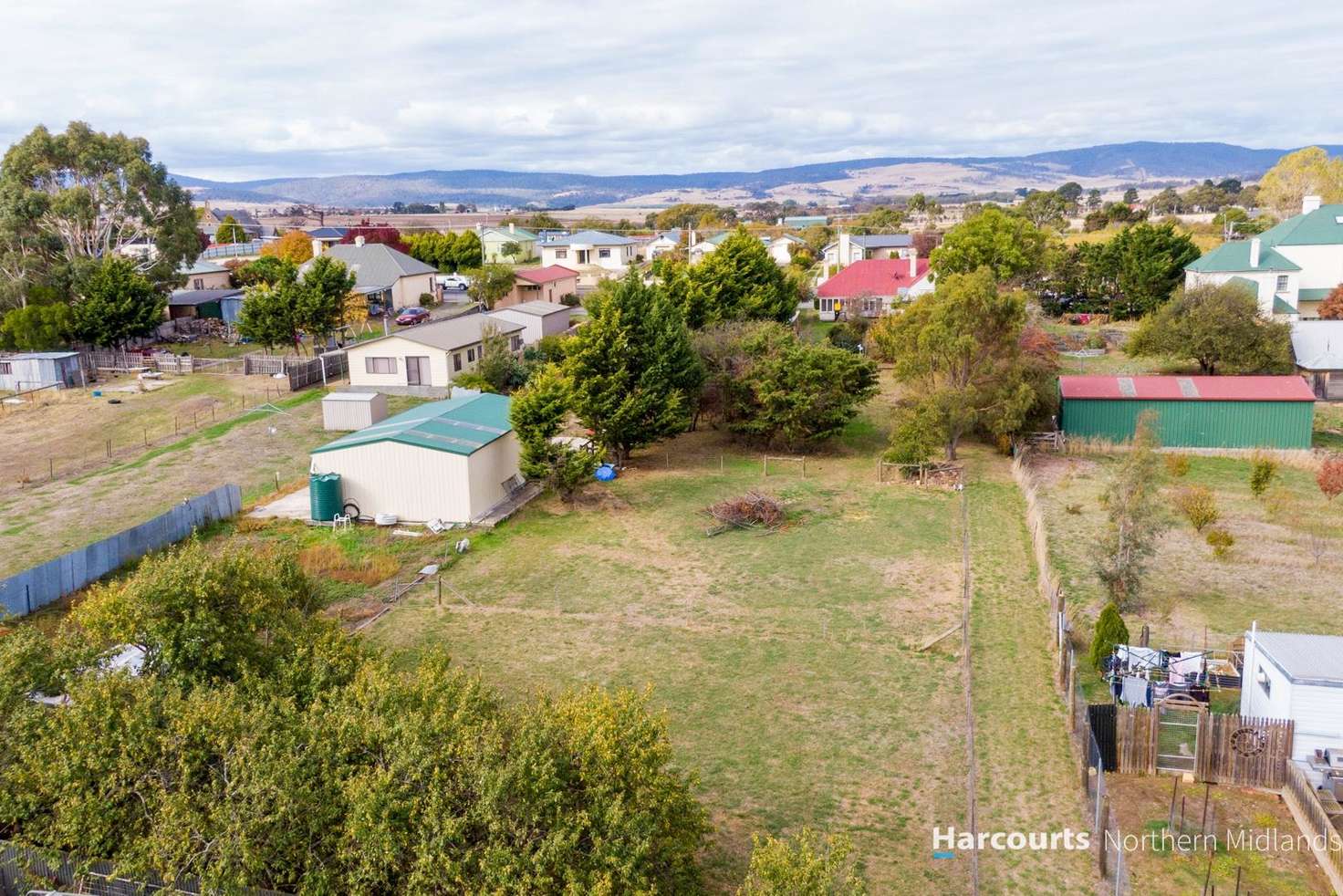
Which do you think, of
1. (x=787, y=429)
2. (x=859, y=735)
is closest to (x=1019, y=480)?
(x=787, y=429)

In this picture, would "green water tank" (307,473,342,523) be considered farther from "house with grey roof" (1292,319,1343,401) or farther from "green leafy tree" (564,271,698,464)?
"house with grey roof" (1292,319,1343,401)

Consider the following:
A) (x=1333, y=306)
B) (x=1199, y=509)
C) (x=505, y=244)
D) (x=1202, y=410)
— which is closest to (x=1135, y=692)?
(x=1199, y=509)

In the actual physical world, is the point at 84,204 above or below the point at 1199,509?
above

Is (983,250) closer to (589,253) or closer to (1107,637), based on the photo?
(589,253)

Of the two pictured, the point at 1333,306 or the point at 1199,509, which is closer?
the point at 1199,509

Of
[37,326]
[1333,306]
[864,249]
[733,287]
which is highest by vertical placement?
[864,249]
